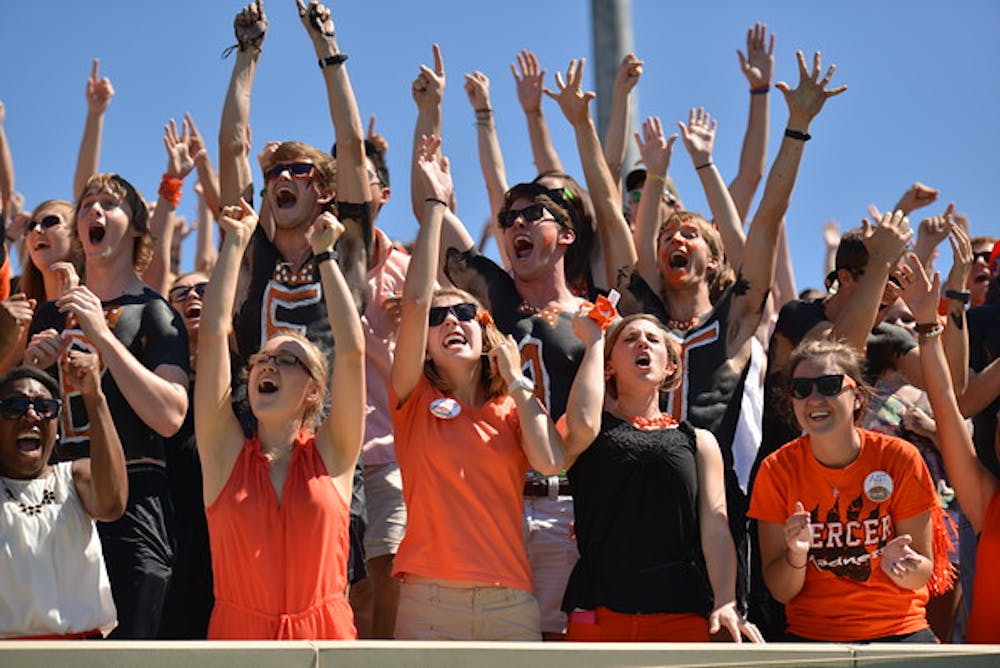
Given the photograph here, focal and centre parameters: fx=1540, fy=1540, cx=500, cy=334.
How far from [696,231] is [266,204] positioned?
63.8 inches

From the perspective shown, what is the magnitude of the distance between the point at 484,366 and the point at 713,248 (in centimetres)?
123

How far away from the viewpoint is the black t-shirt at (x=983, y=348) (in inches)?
221

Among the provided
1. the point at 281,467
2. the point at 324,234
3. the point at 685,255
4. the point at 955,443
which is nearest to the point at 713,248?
the point at 685,255

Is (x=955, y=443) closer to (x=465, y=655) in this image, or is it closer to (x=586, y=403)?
(x=586, y=403)

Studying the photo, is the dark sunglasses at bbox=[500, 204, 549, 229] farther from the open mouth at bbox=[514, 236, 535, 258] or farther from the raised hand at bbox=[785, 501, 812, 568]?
the raised hand at bbox=[785, 501, 812, 568]

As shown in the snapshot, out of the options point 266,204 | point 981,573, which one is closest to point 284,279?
point 266,204

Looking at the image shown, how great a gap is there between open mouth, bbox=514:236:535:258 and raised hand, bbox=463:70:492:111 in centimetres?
102

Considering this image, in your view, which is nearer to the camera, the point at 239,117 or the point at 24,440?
the point at 24,440

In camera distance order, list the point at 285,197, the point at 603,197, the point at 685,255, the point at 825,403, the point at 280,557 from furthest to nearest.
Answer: the point at 603,197, the point at 685,255, the point at 285,197, the point at 825,403, the point at 280,557

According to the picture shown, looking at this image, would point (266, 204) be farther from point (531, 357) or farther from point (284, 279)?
point (531, 357)

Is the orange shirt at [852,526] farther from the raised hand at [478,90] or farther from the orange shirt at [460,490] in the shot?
the raised hand at [478,90]

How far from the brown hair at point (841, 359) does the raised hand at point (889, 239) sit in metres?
0.55

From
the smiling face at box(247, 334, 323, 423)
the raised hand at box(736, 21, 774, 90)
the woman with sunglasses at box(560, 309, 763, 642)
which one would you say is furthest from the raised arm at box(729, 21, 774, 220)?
the smiling face at box(247, 334, 323, 423)

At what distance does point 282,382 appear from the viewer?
186 inches
